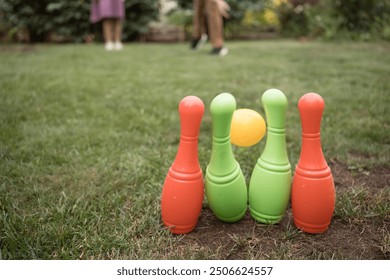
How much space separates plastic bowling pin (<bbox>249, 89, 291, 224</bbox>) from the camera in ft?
4.31

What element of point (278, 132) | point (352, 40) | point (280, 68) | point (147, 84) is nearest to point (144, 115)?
point (147, 84)

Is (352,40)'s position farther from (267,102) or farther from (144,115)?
(267,102)

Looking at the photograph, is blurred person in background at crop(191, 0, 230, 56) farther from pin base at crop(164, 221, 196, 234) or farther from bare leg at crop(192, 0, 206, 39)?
pin base at crop(164, 221, 196, 234)

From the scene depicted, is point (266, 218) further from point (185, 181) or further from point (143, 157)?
point (143, 157)

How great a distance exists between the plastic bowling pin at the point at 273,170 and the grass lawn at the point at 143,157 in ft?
0.37

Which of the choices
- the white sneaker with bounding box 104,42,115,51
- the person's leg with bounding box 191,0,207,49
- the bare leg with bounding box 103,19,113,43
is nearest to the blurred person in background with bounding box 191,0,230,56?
the person's leg with bounding box 191,0,207,49

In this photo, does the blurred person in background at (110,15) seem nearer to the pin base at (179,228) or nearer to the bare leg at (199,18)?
the bare leg at (199,18)

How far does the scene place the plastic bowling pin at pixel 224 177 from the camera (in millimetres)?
1269

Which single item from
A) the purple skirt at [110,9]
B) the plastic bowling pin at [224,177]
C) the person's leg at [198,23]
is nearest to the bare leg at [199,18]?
the person's leg at [198,23]

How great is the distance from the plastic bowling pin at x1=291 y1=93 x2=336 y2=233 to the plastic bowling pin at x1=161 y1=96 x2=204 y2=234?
1.16 ft

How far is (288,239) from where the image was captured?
4.56 ft

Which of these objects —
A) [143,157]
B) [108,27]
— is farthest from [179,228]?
[108,27]
